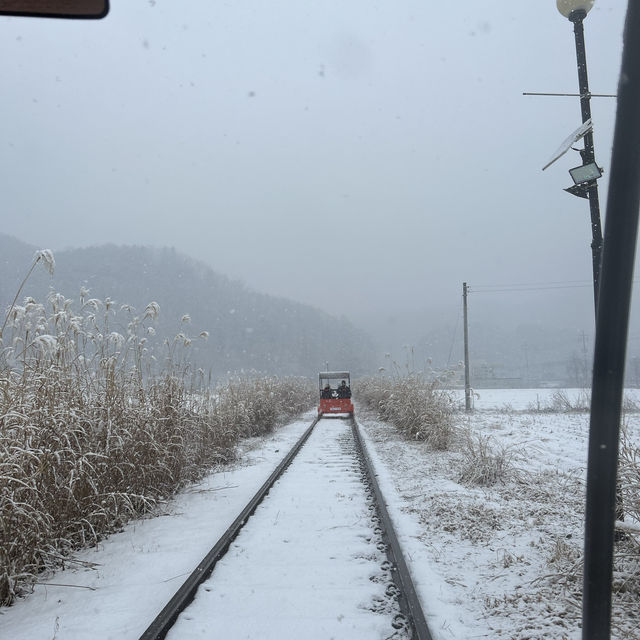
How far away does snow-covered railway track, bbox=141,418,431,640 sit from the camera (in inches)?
119

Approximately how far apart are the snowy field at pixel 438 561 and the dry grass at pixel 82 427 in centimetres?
31

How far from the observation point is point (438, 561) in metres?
4.27

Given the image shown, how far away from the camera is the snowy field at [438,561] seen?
10.3ft

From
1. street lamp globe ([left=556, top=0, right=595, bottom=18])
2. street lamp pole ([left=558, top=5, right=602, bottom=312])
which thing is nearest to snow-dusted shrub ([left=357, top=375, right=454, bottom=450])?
street lamp pole ([left=558, top=5, right=602, bottom=312])

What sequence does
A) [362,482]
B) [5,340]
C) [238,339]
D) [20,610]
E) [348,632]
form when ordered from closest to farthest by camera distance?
[348,632]
[20,610]
[5,340]
[362,482]
[238,339]

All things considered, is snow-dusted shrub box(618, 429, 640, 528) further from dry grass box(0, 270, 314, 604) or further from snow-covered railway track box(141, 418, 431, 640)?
dry grass box(0, 270, 314, 604)

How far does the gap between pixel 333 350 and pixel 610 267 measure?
123 meters

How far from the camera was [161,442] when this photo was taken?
6168 millimetres

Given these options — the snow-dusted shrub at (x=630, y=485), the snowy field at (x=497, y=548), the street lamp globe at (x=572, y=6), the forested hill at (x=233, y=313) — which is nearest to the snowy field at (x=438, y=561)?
the snowy field at (x=497, y=548)

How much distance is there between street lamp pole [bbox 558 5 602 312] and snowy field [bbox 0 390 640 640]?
2.40m

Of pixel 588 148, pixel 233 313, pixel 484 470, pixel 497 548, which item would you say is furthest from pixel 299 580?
pixel 233 313

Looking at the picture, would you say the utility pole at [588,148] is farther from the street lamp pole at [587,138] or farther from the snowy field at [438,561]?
the snowy field at [438,561]

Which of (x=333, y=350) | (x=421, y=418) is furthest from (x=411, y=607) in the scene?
(x=333, y=350)

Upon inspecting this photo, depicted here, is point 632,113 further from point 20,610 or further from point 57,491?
point 57,491
